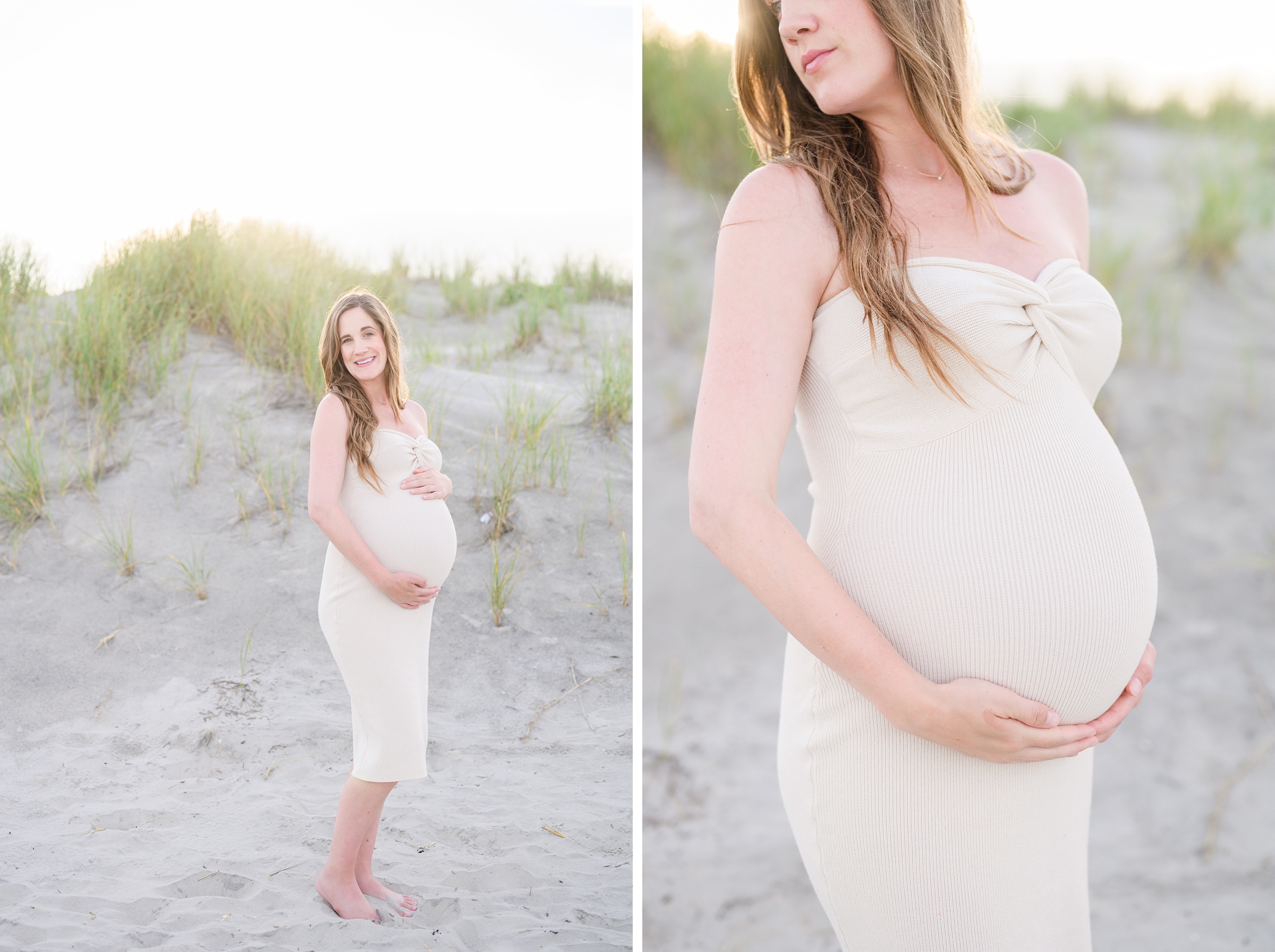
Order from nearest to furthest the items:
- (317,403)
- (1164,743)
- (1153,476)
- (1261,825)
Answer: (317,403)
(1261,825)
(1164,743)
(1153,476)

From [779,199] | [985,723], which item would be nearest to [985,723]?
[985,723]

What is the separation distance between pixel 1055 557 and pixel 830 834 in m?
0.37

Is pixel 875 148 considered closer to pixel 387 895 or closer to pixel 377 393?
pixel 377 393

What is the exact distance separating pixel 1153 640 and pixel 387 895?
2.52 metres

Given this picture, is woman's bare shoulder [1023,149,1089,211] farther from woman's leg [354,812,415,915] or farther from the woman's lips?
woman's leg [354,812,415,915]

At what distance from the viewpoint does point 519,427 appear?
74.6 inches

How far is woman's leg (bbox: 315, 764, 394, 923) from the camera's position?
167 centimetres

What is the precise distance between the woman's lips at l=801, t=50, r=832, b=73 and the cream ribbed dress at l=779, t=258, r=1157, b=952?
0.80 feet

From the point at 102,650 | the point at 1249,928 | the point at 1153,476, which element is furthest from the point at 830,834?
the point at 1153,476

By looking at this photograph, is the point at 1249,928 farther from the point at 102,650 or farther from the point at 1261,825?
the point at 102,650

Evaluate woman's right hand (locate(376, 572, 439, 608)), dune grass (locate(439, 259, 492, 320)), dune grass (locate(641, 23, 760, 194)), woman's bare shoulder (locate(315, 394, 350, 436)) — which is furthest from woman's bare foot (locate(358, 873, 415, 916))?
dune grass (locate(641, 23, 760, 194))

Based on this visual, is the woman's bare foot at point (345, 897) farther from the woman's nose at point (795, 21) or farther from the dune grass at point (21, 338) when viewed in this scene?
the woman's nose at point (795, 21)

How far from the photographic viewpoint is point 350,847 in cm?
169

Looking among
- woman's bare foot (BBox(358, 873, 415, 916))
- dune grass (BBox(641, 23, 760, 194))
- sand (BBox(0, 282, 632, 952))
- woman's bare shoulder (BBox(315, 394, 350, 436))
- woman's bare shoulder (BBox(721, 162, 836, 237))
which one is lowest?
woman's bare foot (BBox(358, 873, 415, 916))
